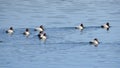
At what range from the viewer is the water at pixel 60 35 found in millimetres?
41594

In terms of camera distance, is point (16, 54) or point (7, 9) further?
point (7, 9)

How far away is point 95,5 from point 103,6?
3.41ft

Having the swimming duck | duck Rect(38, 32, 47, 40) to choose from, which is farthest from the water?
duck Rect(38, 32, 47, 40)

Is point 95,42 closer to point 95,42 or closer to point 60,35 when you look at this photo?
point 95,42

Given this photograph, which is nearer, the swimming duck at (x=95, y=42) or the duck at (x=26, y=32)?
the swimming duck at (x=95, y=42)

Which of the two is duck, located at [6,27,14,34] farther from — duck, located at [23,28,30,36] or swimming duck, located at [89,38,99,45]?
swimming duck, located at [89,38,99,45]

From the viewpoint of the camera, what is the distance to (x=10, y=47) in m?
45.0

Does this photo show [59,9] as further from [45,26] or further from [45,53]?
[45,53]

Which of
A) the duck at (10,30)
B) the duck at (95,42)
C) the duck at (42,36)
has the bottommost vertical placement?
the duck at (95,42)

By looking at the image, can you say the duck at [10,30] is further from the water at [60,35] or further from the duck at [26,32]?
the duck at [26,32]

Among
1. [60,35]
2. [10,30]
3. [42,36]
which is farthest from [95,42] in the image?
[10,30]

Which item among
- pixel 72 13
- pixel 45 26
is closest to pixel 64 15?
pixel 72 13

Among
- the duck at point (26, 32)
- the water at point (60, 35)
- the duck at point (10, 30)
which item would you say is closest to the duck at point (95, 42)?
the water at point (60, 35)

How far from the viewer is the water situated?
41.6m
